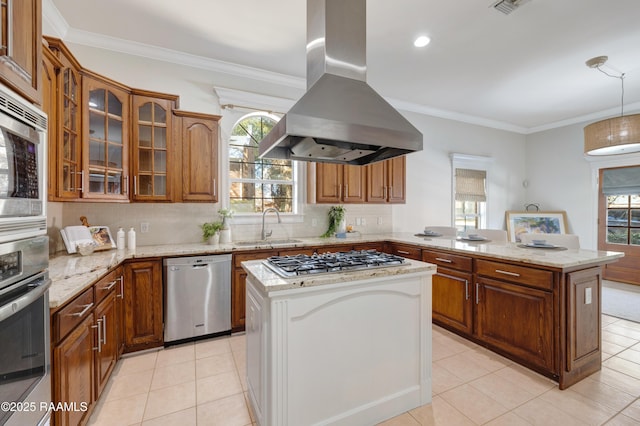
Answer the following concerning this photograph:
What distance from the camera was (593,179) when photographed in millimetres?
5234

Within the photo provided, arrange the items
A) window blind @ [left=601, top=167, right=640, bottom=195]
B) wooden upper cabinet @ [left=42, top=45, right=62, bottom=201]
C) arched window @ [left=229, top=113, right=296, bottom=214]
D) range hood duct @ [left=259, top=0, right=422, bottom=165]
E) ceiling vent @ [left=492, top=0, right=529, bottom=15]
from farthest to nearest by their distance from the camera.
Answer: window blind @ [left=601, top=167, right=640, bottom=195] < arched window @ [left=229, top=113, right=296, bottom=214] < ceiling vent @ [left=492, top=0, right=529, bottom=15] < wooden upper cabinet @ [left=42, top=45, right=62, bottom=201] < range hood duct @ [left=259, top=0, right=422, bottom=165]

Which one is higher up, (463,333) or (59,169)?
(59,169)

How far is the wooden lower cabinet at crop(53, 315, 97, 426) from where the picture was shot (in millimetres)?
1340

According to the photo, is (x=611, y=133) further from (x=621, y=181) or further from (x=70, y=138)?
(x=70, y=138)

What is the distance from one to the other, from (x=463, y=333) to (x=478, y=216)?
346 centimetres

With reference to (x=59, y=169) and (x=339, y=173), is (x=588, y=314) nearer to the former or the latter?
(x=339, y=173)

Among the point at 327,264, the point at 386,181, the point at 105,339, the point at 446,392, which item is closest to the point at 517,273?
the point at 446,392

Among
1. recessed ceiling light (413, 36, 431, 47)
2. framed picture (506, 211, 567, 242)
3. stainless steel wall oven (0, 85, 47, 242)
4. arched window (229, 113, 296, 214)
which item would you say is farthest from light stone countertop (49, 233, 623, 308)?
framed picture (506, 211, 567, 242)

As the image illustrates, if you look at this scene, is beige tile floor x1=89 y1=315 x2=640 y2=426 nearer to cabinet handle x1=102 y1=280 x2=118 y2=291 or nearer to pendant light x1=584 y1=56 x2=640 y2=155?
cabinet handle x1=102 y1=280 x2=118 y2=291

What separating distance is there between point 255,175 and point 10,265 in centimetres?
292

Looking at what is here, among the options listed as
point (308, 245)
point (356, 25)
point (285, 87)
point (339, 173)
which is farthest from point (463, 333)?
point (285, 87)

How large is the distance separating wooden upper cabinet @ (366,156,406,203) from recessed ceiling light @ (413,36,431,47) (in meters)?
1.50

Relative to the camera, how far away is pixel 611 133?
10.4 feet

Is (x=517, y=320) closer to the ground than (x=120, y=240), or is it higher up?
closer to the ground
